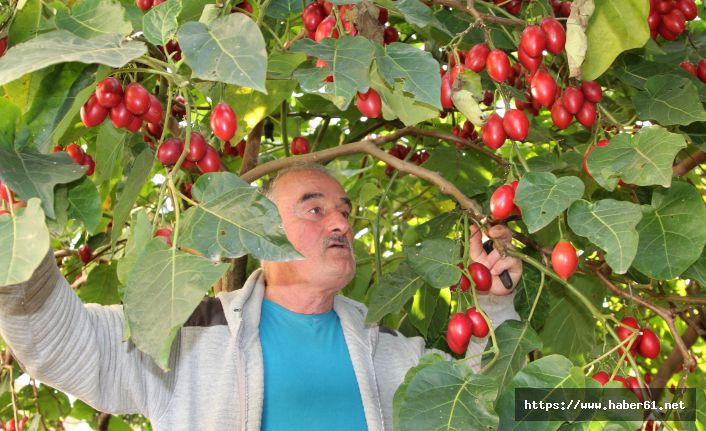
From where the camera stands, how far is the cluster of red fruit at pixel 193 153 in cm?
161

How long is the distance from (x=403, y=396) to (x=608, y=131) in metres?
0.76

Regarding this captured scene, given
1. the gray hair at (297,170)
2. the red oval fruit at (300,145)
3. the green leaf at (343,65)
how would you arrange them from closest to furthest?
the green leaf at (343,65), the gray hair at (297,170), the red oval fruit at (300,145)

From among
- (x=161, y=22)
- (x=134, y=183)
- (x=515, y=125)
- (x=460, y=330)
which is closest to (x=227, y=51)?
(x=161, y=22)

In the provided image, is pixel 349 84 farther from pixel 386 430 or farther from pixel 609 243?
pixel 386 430

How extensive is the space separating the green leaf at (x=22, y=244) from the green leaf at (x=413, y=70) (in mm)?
599

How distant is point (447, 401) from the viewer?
1.56 metres

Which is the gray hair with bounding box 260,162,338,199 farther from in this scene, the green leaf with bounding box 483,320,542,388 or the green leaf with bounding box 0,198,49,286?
the green leaf with bounding box 0,198,49,286

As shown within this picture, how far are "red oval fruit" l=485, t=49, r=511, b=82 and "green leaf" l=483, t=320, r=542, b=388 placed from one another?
56 cm

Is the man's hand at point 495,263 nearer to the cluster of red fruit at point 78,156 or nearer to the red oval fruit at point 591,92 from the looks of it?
the red oval fruit at point 591,92

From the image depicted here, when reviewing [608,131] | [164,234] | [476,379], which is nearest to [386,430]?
[476,379]

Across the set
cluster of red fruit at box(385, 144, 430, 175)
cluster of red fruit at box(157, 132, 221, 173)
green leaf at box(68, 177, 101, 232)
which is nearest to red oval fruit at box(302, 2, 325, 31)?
cluster of red fruit at box(157, 132, 221, 173)

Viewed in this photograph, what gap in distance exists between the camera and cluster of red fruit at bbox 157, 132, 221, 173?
1607mm

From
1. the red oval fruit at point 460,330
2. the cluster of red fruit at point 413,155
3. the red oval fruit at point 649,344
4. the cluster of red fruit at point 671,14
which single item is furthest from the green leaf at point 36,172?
the cluster of red fruit at point 413,155

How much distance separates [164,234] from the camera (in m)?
1.38
